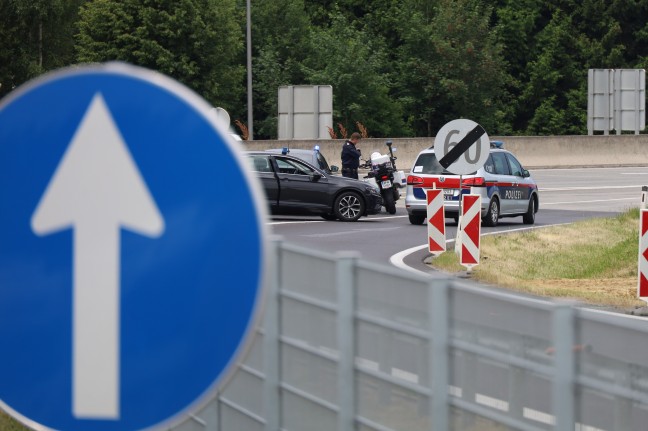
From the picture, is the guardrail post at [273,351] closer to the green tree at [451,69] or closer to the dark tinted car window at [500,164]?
the dark tinted car window at [500,164]

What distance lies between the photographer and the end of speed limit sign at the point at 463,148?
2055cm

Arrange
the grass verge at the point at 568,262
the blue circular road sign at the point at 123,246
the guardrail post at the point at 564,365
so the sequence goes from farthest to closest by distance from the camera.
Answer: the grass verge at the point at 568,262 < the guardrail post at the point at 564,365 < the blue circular road sign at the point at 123,246

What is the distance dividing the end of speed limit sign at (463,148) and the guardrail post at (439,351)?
52.5 ft

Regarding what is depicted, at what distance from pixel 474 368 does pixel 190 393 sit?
1.53m

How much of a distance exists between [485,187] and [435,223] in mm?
7427

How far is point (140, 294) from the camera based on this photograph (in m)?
3.10

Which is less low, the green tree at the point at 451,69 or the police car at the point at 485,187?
the green tree at the point at 451,69

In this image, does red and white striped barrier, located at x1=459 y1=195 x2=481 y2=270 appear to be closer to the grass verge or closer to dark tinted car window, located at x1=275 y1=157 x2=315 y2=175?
the grass verge

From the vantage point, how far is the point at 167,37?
79.7m

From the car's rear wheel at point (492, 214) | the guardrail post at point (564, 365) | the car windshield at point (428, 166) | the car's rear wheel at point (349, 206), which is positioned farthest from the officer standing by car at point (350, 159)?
the guardrail post at point (564, 365)

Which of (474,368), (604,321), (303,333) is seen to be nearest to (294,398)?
(303,333)

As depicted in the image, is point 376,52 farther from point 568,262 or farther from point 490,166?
point 568,262

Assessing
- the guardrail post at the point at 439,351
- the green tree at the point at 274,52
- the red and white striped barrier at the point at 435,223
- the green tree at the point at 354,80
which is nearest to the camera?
the guardrail post at the point at 439,351

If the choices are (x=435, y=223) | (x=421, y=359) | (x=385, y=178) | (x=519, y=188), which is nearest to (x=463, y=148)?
(x=435, y=223)
